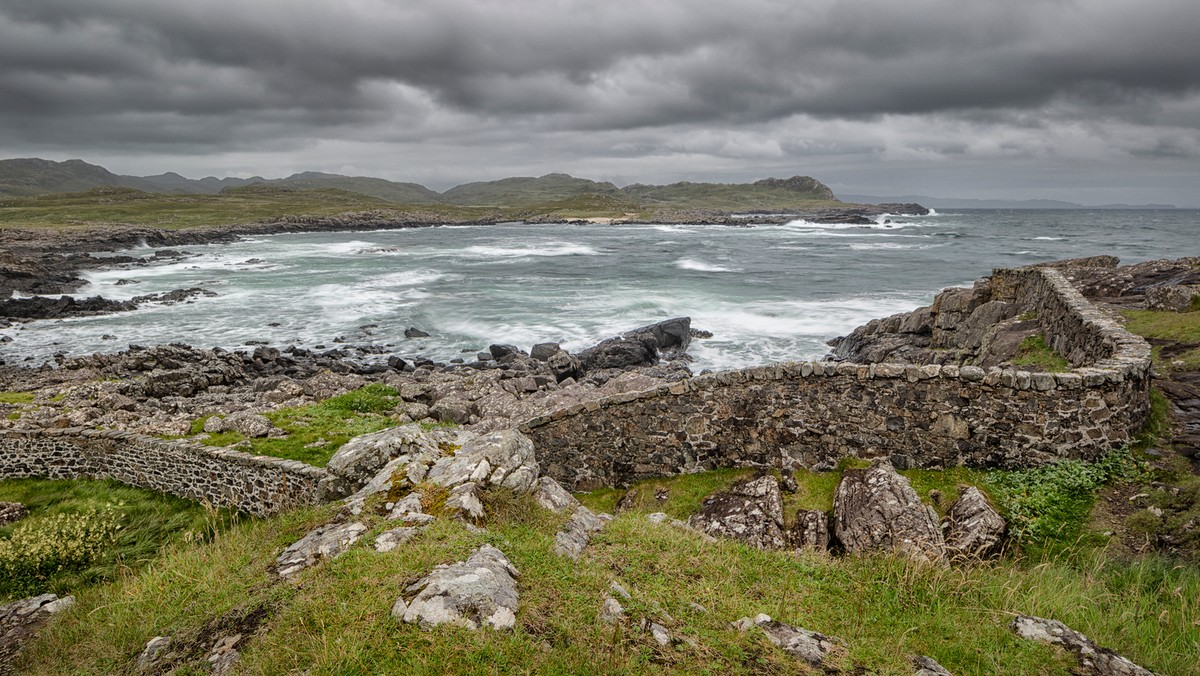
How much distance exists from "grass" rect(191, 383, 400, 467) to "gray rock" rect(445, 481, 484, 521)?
20.0ft

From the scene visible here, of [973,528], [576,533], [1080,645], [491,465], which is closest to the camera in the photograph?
[1080,645]

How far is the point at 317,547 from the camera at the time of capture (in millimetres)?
7266

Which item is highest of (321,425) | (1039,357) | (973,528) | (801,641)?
(1039,357)

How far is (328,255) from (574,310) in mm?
54173

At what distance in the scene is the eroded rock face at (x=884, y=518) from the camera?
826cm

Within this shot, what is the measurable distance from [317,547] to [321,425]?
996cm

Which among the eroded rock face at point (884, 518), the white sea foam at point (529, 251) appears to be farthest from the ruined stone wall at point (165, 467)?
the white sea foam at point (529, 251)

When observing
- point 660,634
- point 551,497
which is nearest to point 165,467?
point 551,497

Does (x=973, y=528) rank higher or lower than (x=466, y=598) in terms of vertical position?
lower

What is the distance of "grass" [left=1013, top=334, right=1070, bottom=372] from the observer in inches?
566

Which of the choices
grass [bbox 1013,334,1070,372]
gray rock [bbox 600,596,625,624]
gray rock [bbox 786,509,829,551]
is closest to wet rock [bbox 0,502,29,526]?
gray rock [bbox 600,596,625,624]

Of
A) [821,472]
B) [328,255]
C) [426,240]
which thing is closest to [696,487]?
[821,472]

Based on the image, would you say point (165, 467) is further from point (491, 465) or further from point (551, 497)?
point (551, 497)

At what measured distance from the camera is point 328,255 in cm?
8212
